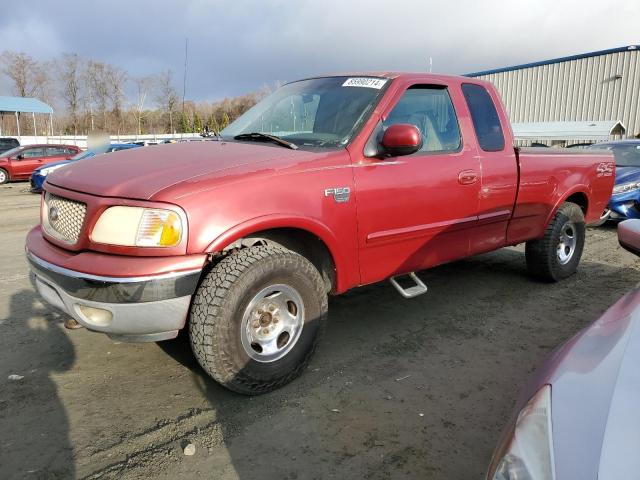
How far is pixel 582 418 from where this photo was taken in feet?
4.18

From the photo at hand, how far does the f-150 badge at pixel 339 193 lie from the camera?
3.00m

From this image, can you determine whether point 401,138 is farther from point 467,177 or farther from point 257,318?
point 257,318

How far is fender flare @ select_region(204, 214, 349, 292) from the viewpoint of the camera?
2572 mm

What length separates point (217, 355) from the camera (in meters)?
2.63

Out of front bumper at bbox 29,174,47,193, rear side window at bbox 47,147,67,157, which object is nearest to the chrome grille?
front bumper at bbox 29,174,47,193

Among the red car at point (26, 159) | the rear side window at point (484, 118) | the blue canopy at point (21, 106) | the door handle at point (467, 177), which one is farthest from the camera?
the blue canopy at point (21, 106)

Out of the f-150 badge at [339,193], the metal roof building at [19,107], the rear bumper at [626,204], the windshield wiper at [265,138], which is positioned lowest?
the rear bumper at [626,204]

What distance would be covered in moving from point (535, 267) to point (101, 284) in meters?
4.29

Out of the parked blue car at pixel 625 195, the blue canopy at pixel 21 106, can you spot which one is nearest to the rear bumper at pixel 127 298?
the parked blue car at pixel 625 195

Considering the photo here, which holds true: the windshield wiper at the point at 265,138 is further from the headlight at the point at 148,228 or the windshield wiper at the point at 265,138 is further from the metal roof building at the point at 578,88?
the metal roof building at the point at 578,88

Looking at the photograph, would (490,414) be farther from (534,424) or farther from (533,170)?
(533,170)

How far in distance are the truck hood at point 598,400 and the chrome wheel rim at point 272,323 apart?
1.55 meters

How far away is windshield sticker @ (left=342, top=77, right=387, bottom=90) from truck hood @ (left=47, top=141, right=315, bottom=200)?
885 mm

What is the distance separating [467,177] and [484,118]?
0.74 m
